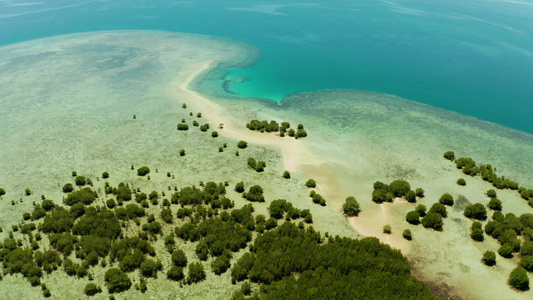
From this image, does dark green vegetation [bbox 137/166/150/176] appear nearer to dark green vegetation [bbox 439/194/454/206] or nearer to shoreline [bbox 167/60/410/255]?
shoreline [bbox 167/60/410/255]

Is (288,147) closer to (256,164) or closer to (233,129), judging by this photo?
(256,164)

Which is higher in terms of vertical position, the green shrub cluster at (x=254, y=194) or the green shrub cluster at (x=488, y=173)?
the green shrub cluster at (x=488, y=173)

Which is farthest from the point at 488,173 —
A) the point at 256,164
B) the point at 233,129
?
the point at 233,129

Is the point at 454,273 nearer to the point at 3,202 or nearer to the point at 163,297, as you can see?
the point at 163,297

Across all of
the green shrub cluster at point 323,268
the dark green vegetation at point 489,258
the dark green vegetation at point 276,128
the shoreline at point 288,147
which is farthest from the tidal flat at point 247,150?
the green shrub cluster at point 323,268

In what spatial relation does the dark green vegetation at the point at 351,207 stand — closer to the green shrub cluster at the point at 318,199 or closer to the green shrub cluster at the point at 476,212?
the green shrub cluster at the point at 318,199

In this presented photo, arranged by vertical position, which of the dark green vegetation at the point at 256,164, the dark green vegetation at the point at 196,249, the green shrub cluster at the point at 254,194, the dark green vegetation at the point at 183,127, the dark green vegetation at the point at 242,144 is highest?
the dark green vegetation at the point at 183,127

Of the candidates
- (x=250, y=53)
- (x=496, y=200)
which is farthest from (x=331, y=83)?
(x=496, y=200)
